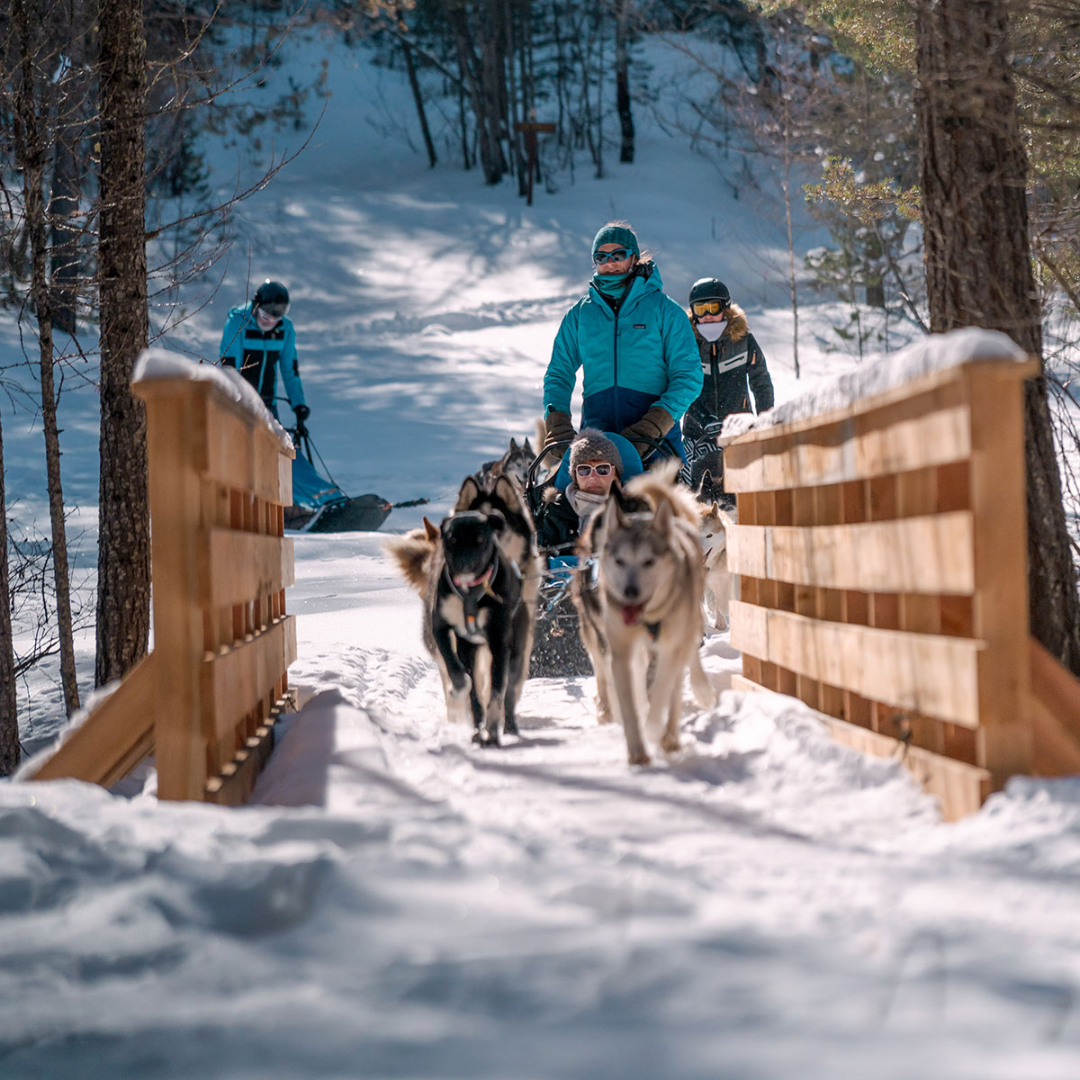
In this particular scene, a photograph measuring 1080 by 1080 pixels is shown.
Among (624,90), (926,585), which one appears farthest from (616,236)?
(624,90)

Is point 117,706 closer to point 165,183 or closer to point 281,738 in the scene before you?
point 281,738

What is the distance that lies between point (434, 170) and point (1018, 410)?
121 ft

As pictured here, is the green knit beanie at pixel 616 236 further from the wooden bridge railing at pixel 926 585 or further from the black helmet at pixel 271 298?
the black helmet at pixel 271 298

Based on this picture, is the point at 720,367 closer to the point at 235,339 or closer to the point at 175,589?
the point at 235,339

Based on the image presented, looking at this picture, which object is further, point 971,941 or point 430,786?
point 430,786

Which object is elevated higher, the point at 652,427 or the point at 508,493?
the point at 652,427

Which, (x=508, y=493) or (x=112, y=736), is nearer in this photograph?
(x=112, y=736)

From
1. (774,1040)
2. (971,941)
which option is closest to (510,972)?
(774,1040)

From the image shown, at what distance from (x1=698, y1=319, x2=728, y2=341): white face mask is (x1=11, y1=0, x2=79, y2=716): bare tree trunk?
478 centimetres

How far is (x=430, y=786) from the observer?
3.32m

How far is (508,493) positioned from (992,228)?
94.1 inches

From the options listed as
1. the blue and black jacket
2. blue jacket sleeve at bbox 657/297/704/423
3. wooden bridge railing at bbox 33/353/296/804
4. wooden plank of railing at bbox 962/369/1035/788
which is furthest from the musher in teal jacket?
the blue and black jacket

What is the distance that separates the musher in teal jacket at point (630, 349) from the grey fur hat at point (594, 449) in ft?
0.79

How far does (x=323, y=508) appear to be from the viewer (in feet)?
43.3
